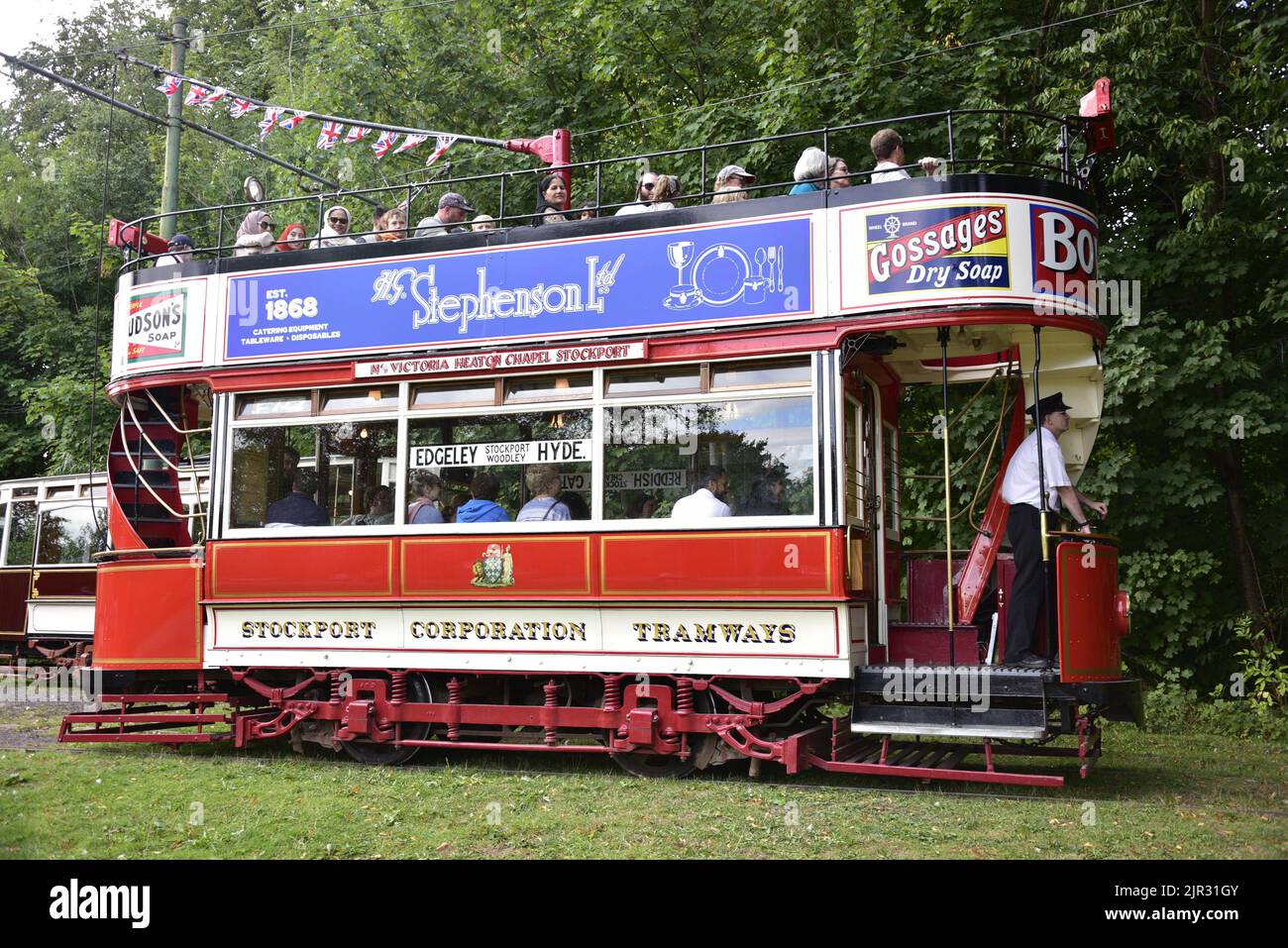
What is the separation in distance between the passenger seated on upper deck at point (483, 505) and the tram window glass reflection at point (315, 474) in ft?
2.04

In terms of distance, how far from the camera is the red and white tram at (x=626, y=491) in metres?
8.20

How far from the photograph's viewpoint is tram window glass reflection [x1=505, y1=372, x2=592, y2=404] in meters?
9.09

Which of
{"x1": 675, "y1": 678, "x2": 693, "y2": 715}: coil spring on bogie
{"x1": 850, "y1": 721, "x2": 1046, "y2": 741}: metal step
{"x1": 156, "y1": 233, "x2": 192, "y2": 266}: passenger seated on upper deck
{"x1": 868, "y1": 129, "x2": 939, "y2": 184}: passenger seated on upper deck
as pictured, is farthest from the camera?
{"x1": 156, "y1": 233, "x2": 192, "y2": 266}: passenger seated on upper deck

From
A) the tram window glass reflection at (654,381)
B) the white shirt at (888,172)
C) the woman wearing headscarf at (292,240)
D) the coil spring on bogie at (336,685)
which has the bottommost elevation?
the coil spring on bogie at (336,685)

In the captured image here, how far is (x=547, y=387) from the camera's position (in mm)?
9227

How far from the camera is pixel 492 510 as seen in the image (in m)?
9.30

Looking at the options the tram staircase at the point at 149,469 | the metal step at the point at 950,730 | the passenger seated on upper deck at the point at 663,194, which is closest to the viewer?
the metal step at the point at 950,730

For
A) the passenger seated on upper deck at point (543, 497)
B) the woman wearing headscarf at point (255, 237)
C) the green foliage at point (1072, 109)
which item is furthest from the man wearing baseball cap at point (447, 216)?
the green foliage at point (1072, 109)

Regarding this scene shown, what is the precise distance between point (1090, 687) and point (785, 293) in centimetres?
331

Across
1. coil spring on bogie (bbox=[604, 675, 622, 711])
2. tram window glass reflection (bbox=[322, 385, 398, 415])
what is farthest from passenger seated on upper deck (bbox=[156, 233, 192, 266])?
coil spring on bogie (bbox=[604, 675, 622, 711])

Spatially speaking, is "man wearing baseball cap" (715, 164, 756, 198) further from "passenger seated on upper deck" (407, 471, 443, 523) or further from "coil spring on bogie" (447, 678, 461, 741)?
"coil spring on bogie" (447, 678, 461, 741)

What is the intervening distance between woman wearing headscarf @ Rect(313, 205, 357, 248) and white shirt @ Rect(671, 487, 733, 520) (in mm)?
3932

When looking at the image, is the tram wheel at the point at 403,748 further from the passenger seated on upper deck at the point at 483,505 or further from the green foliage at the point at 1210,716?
the green foliage at the point at 1210,716

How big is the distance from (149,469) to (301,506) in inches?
84.6
